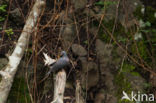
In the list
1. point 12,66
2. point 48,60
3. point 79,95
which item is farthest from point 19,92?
point 79,95

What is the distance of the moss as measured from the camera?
283cm

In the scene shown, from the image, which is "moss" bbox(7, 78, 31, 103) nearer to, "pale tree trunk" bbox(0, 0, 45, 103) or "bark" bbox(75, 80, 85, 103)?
"pale tree trunk" bbox(0, 0, 45, 103)

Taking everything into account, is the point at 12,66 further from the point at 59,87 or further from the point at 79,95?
the point at 79,95

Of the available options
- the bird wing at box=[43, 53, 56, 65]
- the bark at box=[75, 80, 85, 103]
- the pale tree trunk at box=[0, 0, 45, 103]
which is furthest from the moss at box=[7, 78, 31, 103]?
the bark at box=[75, 80, 85, 103]

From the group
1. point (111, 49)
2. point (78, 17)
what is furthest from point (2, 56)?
point (111, 49)

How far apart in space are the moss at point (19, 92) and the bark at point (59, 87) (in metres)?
0.54

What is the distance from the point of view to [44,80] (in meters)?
3.10

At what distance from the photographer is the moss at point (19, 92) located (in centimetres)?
283

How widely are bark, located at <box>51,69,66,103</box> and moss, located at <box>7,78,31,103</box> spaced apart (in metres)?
0.54

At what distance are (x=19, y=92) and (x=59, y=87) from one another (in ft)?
2.27

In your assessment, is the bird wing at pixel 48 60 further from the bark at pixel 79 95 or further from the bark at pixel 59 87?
the bark at pixel 79 95

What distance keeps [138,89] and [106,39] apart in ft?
4.16

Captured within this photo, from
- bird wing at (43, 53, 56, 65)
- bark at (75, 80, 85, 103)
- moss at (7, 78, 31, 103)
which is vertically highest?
bird wing at (43, 53, 56, 65)

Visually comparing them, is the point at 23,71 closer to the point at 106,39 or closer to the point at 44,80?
the point at 44,80
